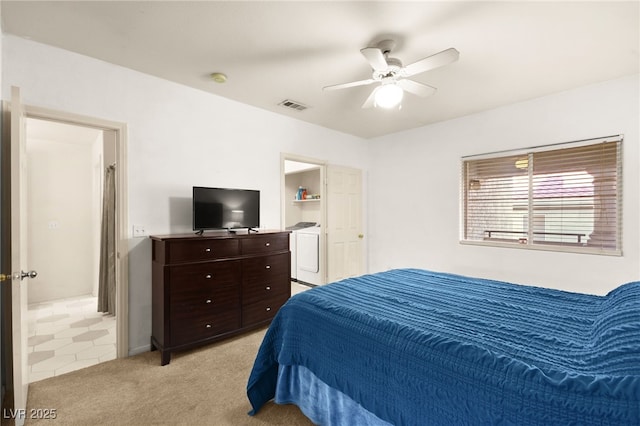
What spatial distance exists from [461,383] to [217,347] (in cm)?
239

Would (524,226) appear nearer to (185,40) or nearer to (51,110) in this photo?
(185,40)

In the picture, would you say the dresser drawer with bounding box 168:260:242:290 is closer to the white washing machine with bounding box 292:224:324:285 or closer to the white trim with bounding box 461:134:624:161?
the white washing machine with bounding box 292:224:324:285

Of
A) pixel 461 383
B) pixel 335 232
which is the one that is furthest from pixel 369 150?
pixel 461 383

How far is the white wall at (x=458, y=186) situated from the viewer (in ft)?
9.30

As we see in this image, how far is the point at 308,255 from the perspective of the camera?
16.5ft

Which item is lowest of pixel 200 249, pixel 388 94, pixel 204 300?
pixel 204 300

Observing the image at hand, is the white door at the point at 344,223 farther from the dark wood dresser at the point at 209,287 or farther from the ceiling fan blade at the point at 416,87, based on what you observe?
the ceiling fan blade at the point at 416,87

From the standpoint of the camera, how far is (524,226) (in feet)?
11.6

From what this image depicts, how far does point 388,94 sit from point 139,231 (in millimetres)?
2558

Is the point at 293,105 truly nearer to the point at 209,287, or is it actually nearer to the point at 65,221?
the point at 209,287

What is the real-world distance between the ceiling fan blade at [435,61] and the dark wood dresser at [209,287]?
2.08m

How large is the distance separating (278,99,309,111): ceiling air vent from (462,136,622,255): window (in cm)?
233

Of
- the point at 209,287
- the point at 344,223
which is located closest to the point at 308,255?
the point at 344,223

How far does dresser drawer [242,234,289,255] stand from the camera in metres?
2.99
